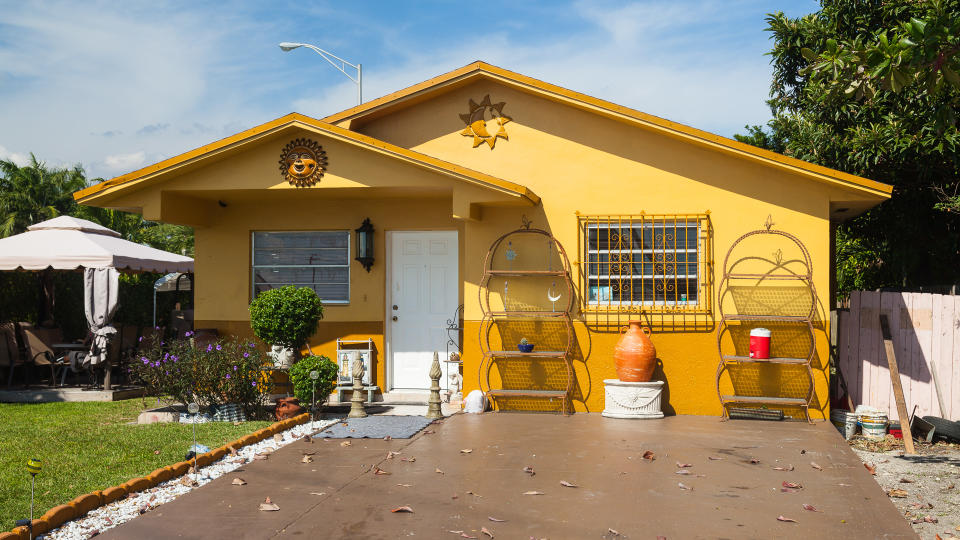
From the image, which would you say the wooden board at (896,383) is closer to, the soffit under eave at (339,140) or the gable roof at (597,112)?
the gable roof at (597,112)

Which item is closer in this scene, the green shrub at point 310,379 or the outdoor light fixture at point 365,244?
the green shrub at point 310,379

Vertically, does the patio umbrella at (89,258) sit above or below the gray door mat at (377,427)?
above

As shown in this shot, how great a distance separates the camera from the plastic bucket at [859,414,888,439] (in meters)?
9.75

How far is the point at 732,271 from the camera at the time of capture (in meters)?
10.6

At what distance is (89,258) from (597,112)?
7.80m

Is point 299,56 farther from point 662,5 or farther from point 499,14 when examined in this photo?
point 662,5

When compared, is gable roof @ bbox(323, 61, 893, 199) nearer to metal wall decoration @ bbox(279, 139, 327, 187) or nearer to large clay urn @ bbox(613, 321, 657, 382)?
metal wall decoration @ bbox(279, 139, 327, 187)

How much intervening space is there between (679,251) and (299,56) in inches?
394

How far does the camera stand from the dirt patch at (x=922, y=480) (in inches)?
248

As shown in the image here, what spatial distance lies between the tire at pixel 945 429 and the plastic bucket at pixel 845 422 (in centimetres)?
83

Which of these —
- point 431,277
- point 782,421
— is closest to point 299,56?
point 431,277

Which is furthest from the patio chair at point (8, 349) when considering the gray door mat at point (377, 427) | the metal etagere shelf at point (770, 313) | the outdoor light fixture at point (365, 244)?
the metal etagere shelf at point (770, 313)

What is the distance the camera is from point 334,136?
10570 millimetres

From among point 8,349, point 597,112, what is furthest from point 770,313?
point 8,349
